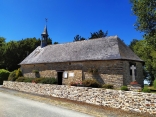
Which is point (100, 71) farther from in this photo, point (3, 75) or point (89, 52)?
point (3, 75)

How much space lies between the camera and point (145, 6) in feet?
46.3

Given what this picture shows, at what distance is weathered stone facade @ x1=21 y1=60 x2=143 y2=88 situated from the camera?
17406 mm

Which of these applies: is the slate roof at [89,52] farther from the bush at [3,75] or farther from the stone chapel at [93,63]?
the bush at [3,75]

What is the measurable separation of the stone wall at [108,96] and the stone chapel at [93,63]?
5550 mm

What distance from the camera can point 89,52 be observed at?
20.8 metres

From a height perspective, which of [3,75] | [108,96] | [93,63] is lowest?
[108,96]

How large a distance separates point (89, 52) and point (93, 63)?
213 cm

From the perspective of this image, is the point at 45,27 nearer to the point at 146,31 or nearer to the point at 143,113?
the point at 146,31

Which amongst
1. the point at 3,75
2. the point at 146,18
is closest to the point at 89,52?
the point at 146,18

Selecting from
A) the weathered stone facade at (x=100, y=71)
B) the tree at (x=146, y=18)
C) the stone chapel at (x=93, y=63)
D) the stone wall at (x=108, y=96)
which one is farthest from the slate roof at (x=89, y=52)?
the stone wall at (x=108, y=96)

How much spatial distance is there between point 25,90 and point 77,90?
8.47m

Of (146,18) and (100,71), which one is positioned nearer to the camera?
(146,18)

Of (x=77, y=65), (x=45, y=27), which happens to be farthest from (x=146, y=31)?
(x=45, y=27)

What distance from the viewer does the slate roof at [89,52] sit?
18.7 metres
